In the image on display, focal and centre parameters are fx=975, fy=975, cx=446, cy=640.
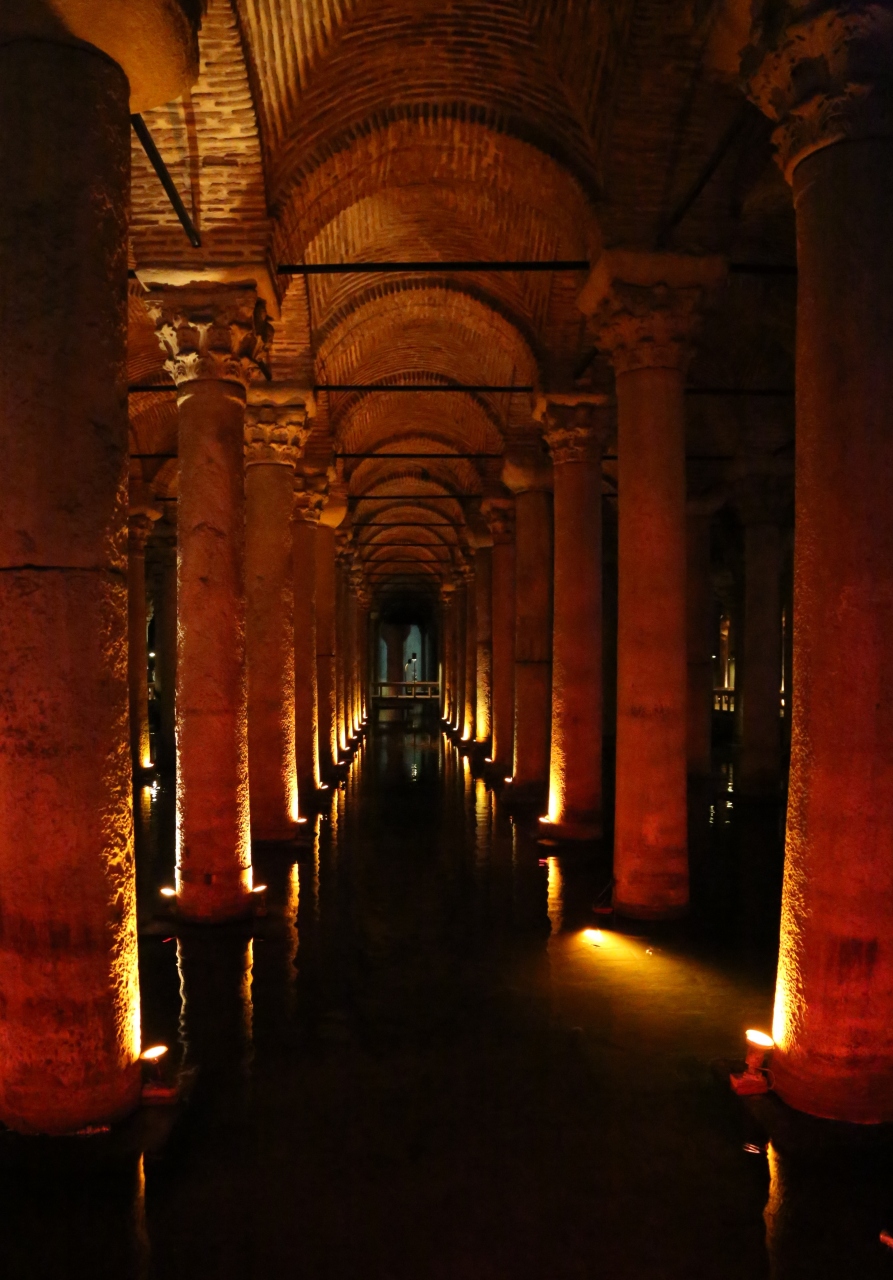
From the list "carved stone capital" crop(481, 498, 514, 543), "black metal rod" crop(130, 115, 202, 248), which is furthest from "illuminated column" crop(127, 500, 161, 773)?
"black metal rod" crop(130, 115, 202, 248)

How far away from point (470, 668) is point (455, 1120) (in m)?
20.6

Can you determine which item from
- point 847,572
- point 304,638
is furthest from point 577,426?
point 847,572

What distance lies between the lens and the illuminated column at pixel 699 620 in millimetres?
15859

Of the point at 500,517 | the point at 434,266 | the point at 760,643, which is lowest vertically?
the point at 760,643

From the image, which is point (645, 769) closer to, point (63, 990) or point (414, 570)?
point (63, 990)

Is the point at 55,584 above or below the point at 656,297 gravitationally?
below

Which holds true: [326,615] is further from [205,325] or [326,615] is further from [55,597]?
[55,597]

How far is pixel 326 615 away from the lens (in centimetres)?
1744

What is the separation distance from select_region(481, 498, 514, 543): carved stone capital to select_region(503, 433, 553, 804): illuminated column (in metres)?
3.15

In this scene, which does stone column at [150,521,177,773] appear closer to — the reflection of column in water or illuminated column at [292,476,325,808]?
illuminated column at [292,476,325,808]

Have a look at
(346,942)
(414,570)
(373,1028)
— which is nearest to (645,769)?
(346,942)

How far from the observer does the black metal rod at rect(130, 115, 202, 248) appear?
5.84 m

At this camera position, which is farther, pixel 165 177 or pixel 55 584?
pixel 165 177

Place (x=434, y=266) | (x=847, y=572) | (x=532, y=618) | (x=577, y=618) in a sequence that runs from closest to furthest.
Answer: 1. (x=847, y=572)
2. (x=434, y=266)
3. (x=577, y=618)
4. (x=532, y=618)
